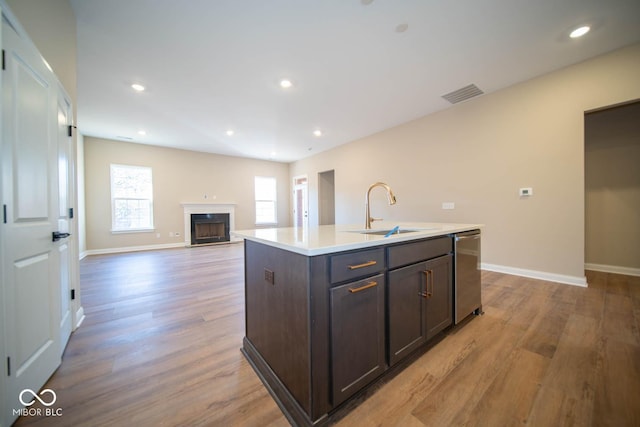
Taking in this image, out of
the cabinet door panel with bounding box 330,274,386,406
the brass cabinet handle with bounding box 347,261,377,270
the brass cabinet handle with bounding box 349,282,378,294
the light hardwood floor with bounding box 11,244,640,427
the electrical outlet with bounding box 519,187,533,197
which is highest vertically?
the electrical outlet with bounding box 519,187,533,197

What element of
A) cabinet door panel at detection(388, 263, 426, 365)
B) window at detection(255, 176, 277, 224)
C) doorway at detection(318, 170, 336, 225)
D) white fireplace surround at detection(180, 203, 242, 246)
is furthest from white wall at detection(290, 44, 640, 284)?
white fireplace surround at detection(180, 203, 242, 246)

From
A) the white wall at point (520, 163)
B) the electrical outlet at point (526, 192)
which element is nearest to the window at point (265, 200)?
the white wall at point (520, 163)

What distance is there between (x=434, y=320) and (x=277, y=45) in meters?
3.17

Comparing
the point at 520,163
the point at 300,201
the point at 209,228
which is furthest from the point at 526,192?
the point at 209,228

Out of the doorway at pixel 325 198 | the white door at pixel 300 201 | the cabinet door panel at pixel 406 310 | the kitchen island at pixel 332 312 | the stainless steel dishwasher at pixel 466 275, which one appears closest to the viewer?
the kitchen island at pixel 332 312

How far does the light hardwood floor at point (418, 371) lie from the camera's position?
113 cm

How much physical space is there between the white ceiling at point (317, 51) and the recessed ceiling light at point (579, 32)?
0.06m

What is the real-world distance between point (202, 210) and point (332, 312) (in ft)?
22.9

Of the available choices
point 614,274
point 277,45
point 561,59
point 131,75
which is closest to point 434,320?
point 277,45

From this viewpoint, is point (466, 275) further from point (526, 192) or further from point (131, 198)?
point (131, 198)

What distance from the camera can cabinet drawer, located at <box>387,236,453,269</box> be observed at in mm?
1354

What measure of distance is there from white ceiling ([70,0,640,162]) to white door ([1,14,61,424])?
4.28 ft

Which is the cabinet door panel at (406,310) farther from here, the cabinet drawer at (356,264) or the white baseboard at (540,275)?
the white baseboard at (540,275)

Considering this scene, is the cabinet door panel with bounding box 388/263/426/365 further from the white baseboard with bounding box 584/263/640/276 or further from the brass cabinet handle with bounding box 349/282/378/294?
the white baseboard with bounding box 584/263/640/276
